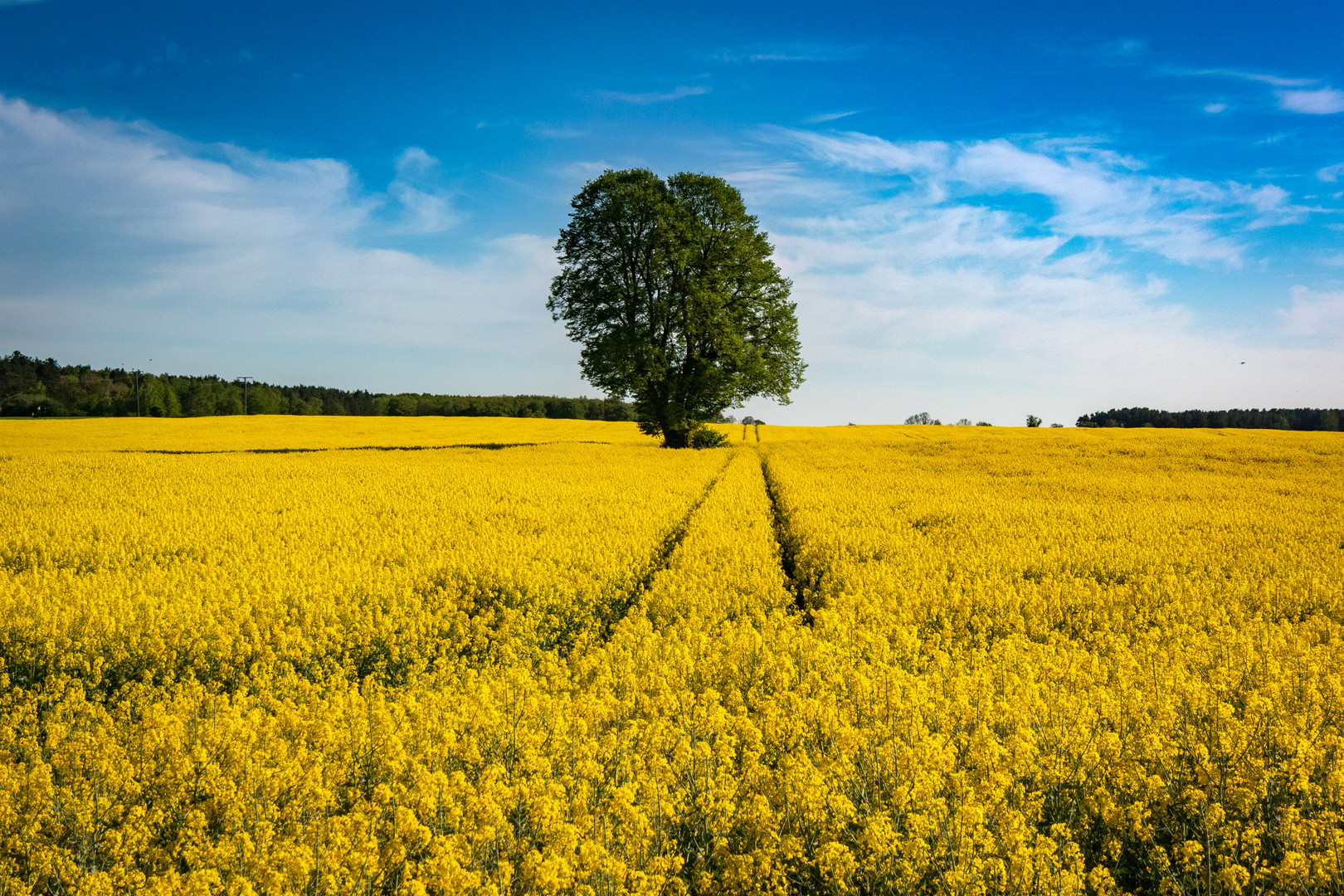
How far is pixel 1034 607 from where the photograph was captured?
7430 mm

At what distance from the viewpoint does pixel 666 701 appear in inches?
185

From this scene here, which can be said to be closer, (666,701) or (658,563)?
(666,701)

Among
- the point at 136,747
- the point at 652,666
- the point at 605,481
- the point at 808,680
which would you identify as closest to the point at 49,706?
the point at 136,747

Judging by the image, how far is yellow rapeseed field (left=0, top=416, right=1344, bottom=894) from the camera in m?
3.28

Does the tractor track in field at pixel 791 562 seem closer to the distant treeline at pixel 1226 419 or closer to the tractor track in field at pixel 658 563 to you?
the tractor track in field at pixel 658 563

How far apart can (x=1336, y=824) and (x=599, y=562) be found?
6.98m

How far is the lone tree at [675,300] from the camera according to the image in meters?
28.0

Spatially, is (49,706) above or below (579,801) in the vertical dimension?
below

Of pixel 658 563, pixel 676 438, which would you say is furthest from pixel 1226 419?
pixel 658 563

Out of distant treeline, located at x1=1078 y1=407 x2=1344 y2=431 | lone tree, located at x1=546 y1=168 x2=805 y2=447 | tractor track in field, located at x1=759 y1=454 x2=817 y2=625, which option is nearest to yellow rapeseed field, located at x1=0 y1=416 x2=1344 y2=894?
tractor track in field, located at x1=759 y1=454 x2=817 y2=625

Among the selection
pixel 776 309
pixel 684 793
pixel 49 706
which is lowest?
pixel 49 706

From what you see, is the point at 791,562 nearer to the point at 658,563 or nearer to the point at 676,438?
the point at 658,563

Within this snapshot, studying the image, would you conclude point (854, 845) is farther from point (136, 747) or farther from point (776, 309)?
point (776, 309)

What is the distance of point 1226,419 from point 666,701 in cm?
7709
